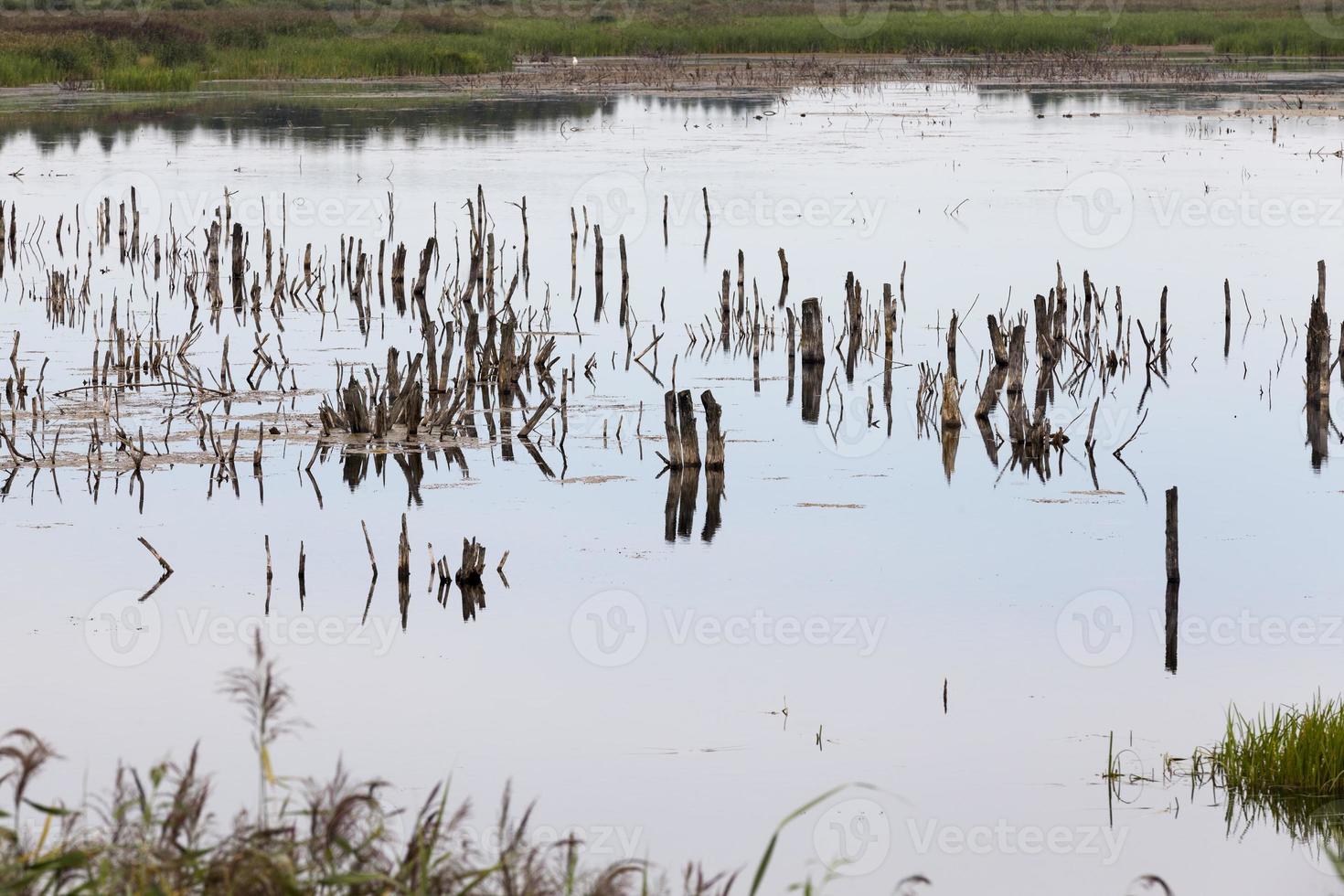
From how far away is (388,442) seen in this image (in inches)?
500

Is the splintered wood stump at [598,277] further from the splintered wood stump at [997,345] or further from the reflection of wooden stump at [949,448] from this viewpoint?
the reflection of wooden stump at [949,448]

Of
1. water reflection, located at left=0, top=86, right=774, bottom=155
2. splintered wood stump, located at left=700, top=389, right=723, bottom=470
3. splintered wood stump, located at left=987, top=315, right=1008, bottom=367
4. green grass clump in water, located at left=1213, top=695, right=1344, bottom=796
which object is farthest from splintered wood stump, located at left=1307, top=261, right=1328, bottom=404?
water reflection, located at left=0, top=86, right=774, bottom=155

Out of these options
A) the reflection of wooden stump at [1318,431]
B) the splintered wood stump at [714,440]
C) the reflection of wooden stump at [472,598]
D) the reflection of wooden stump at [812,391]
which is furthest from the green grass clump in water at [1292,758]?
the reflection of wooden stump at [812,391]

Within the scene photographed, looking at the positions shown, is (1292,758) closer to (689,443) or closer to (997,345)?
(689,443)

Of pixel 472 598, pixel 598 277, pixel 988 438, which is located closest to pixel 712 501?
pixel 472 598

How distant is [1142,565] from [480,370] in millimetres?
6099

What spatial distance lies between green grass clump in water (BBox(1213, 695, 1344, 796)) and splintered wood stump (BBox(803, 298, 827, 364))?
8236 mm

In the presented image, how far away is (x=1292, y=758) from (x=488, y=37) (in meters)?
58.0

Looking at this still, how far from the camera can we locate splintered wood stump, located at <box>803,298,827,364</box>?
15.2 m

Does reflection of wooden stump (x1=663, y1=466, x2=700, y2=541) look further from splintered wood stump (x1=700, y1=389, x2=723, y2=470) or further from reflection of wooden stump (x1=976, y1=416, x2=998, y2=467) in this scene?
reflection of wooden stump (x1=976, y1=416, x2=998, y2=467)

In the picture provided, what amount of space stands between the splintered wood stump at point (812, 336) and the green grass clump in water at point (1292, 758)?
8.24 metres

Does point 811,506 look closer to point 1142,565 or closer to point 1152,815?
point 1142,565

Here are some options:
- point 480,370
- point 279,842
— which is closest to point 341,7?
point 480,370

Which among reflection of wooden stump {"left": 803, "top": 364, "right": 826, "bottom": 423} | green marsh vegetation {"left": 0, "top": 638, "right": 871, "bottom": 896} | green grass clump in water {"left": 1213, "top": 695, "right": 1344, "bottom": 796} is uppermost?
reflection of wooden stump {"left": 803, "top": 364, "right": 826, "bottom": 423}
